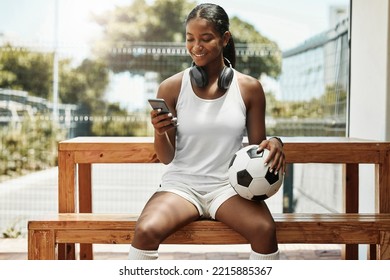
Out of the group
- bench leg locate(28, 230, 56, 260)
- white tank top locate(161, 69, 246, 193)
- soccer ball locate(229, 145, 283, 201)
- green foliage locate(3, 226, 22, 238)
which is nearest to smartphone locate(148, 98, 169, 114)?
white tank top locate(161, 69, 246, 193)

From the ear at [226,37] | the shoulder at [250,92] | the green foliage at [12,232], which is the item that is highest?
the ear at [226,37]

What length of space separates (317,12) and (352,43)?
37.0 inches

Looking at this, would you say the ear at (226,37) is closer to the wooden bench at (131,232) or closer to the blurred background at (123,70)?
the wooden bench at (131,232)

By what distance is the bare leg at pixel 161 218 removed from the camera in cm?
209

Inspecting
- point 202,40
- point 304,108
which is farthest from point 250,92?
point 304,108

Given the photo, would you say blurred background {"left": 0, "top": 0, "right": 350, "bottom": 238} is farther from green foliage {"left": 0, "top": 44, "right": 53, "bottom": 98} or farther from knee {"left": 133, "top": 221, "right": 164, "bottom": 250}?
knee {"left": 133, "top": 221, "right": 164, "bottom": 250}

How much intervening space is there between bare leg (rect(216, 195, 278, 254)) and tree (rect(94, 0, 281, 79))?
8.62 ft

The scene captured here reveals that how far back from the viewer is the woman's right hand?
2145mm

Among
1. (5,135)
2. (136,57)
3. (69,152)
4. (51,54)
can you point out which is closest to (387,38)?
(69,152)

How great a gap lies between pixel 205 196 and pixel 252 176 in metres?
0.23

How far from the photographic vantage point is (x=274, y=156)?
2158 millimetres

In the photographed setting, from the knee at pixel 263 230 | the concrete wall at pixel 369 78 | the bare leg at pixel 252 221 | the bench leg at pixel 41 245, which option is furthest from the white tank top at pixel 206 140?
the concrete wall at pixel 369 78

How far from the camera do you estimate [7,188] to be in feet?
15.9

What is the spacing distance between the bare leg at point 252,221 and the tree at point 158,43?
2626 mm
